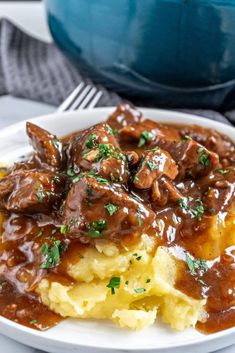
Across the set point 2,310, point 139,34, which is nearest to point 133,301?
point 2,310

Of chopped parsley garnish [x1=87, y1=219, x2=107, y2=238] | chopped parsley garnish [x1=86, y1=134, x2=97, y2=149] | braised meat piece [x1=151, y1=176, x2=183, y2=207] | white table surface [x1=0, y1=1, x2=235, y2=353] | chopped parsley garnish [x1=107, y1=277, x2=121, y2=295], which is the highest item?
chopped parsley garnish [x1=86, y1=134, x2=97, y2=149]

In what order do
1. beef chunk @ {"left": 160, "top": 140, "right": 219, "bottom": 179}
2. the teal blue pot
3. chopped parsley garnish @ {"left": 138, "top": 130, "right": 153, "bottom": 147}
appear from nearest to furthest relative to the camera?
beef chunk @ {"left": 160, "top": 140, "right": 219, "bottom": 179}
chopped parsley garnish @ {"left": 138, "top": 130, "right": 153, "bottom": 147}
the teal blue pot

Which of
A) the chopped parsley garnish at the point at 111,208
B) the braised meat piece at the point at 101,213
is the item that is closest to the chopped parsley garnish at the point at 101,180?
the braised meat piece at the point at 101,213

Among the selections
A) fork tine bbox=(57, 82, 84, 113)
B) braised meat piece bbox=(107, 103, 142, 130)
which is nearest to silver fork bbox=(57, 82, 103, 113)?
fork tine bbox=(57, 82, 84, 113)

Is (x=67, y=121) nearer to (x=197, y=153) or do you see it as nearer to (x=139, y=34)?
(x=139, y=34)

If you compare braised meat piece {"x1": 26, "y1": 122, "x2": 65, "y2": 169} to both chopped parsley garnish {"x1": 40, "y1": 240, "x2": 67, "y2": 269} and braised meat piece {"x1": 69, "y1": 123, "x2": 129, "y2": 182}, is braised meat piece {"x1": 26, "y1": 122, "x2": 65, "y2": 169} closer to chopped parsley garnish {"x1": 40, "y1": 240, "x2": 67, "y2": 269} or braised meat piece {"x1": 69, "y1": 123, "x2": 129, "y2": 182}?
braised meat piece {"x1": 69, "y1": 123, "x2": 129, "y2": 182}

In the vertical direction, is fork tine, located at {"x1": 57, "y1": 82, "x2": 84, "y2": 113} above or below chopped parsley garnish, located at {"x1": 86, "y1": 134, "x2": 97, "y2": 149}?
below
